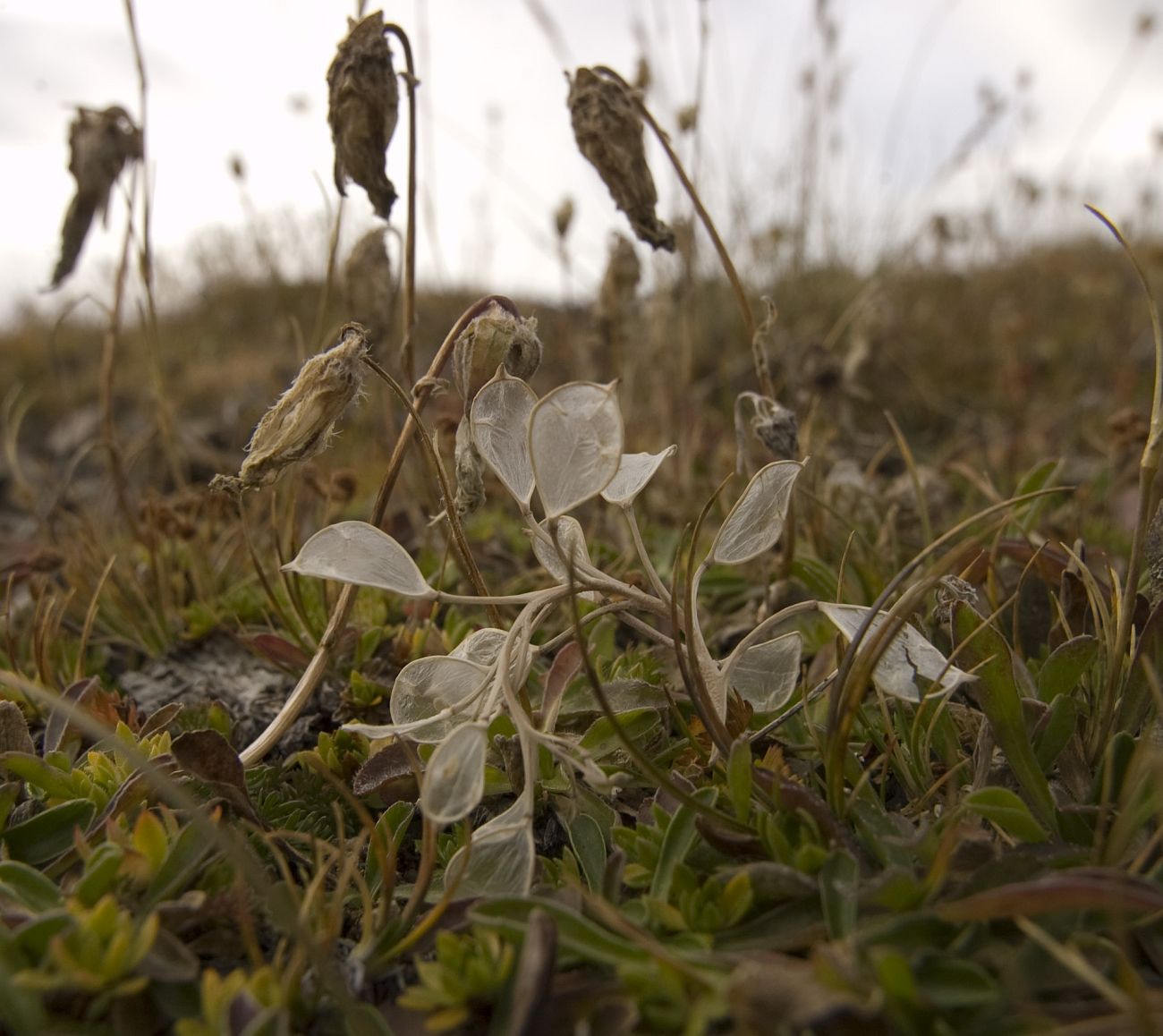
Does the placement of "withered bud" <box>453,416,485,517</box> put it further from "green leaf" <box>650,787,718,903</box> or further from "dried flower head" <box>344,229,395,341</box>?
"dried flower head" <box>344,229,395,341</box>

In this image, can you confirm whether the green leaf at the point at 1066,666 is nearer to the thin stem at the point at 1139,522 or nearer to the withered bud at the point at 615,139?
the thin stem at the point at 1139,522

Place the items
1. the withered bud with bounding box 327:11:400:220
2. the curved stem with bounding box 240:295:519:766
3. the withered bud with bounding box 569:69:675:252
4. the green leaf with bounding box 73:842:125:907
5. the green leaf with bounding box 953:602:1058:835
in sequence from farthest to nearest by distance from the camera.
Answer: the withered bud with bounding box 569:69:675:252 < the withered bud with bounding box 327:11:400:220 < the curved stem with bounding box 240:295:519:766 < the green leaf with bounding box 953:602:1058:835 < the green leaf with bounding box 73:842:125:907

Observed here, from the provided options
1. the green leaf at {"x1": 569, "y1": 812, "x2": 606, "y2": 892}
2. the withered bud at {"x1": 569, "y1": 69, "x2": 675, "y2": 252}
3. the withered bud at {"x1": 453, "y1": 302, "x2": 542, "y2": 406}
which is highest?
the withered bud at {"x1": 569, "y1": 69, "x2": 675, "y2": 252}

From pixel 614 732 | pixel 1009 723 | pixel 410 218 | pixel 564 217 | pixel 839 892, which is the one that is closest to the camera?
pixel 839 892

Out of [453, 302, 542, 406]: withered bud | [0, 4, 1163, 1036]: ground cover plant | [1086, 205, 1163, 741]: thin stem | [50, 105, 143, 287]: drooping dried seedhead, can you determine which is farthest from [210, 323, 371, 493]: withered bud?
[50, 105, 143, 287]: drooping dried seedhead

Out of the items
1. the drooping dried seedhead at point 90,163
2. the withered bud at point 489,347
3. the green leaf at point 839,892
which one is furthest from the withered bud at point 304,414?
the drooping dried seedhead at point 90,163

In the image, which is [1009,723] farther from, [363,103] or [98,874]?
[363,103]

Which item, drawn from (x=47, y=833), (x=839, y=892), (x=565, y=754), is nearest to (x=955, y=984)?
(x=839, y=892)
